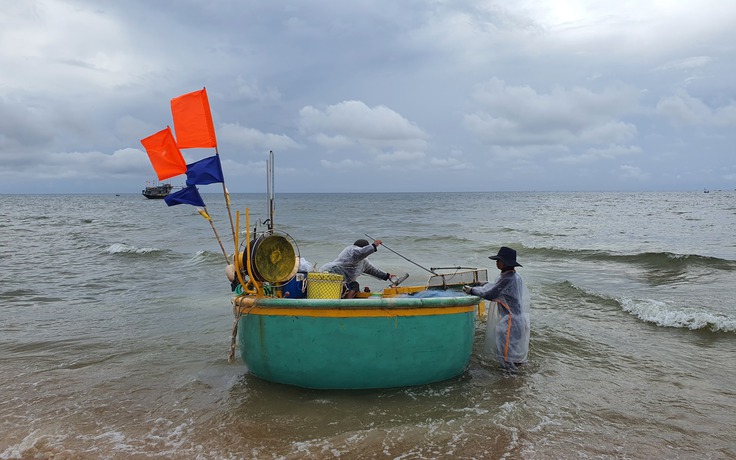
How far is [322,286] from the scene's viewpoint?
545cm

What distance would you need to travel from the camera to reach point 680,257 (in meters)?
15.2

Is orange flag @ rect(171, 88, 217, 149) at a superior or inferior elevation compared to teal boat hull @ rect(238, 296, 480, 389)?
superior

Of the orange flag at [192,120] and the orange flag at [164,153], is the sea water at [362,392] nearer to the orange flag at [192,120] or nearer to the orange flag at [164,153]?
the orange flag at [164,153]

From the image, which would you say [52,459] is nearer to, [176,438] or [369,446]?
[176,438]

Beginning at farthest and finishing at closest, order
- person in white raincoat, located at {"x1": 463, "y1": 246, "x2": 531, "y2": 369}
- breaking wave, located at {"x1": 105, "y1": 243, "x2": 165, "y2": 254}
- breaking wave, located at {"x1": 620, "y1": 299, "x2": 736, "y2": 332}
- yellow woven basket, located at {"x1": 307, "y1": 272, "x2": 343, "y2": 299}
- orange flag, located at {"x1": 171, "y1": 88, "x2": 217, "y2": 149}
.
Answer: breaking wave, located at {"x1": 105, "y1": 243, "x2": 165, "y2": 254}
breaking wave, located at {"x1": 620, "y1": 299, "x2": 736, "y2": 332}
person in white raincoat, located at {"x1": 463, "y1": 246, "x2": 531, "y2": 369}
yellow woven basket, located at {"x1": 307, "y1": 272, "x2": 343, "y2": 299}
orange flag, located at {"x1": 171, "y1": 88, "x2": 217, "y2": 149}

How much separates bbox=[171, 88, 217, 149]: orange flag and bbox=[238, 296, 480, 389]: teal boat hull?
5.45ft

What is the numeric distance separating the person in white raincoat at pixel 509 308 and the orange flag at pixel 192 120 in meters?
3.24

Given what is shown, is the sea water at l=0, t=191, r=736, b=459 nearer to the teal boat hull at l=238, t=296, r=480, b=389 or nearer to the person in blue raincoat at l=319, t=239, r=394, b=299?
the teal boat hull at l=238, t=296, r=480, b=389

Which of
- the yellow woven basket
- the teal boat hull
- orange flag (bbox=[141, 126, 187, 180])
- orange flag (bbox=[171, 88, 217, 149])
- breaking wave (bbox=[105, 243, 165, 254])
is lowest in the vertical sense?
breaking wave (bbox=[105, 243, 165, 254])

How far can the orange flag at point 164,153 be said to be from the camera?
15.4ft

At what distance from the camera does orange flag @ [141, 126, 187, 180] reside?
4691 mm

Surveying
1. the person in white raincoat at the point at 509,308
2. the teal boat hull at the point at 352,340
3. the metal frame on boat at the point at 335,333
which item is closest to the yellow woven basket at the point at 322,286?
the metal frame on boat at the point at 335,333

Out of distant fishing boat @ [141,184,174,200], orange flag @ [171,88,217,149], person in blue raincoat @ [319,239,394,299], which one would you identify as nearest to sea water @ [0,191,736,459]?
person in blue raincoat @ [319,239,394,299]

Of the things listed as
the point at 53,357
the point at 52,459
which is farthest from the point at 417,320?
the point at 53,357
